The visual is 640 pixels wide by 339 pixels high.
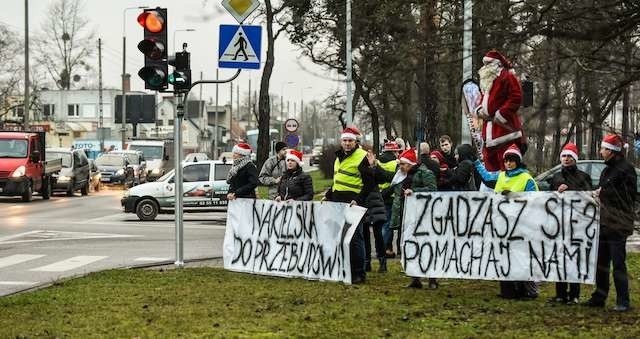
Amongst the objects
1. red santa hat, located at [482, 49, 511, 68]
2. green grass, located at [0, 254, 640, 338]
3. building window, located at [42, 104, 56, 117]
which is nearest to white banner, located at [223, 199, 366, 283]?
green grass, located at [0, 254, 640, 338]

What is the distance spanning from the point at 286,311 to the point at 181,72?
508 centimetres

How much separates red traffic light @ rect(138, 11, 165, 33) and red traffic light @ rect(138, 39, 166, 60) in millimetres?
167

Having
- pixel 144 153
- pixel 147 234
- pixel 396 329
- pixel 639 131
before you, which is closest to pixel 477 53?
pixel 639 131

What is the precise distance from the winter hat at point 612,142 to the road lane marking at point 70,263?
10.3m

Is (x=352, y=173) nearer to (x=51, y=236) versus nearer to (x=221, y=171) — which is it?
(x=51, y=236)

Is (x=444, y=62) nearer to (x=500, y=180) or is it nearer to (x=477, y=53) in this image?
(x=477, y=53)

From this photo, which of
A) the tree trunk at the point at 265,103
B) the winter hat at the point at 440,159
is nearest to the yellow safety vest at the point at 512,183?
the winter hat at the point at 440,159

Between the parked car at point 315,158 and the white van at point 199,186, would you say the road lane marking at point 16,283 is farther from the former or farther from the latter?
the parked car at point 315,158

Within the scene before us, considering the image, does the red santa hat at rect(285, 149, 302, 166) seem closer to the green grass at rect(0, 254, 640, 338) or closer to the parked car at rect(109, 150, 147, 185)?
the green grass at rect(0, 254, 640, 338)

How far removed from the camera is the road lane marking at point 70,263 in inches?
580

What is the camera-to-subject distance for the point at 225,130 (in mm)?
139250

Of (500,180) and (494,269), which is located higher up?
(500,180)

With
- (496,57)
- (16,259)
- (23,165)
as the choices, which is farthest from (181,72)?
(23,165)

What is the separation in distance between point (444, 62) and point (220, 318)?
4409 mm
